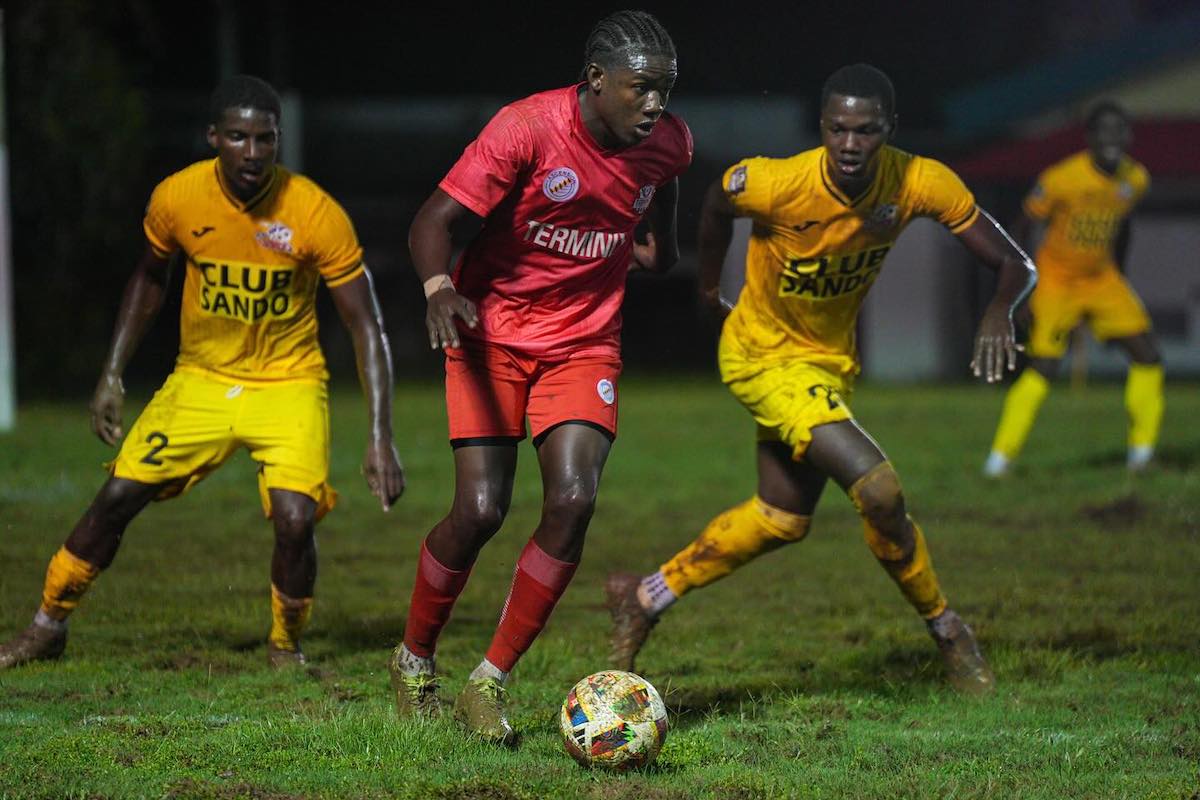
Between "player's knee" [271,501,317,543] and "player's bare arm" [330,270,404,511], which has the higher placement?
"player's bare arm" [330,270,404,511]

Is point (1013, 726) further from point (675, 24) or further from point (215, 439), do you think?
point (675, 24)

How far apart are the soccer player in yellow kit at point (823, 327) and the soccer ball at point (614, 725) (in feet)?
4.80

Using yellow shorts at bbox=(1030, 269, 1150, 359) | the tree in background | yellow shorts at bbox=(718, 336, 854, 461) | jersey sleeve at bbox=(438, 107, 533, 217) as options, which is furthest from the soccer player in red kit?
the tree in background

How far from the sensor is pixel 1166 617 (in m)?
7.88

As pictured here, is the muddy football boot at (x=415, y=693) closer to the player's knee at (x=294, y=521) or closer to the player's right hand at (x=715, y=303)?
the player's knee at (x=294, y=521)

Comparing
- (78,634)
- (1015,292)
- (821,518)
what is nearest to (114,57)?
(821,518)

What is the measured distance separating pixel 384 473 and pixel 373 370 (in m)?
0.72

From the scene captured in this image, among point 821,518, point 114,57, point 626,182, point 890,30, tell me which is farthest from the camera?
point 890,30

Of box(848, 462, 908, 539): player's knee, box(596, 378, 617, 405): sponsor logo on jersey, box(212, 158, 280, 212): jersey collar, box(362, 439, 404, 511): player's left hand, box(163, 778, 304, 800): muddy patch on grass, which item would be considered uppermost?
box(212, 158, 280, 212): jersey collar

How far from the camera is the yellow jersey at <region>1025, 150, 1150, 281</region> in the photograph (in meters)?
13.1

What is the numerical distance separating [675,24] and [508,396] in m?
27.9

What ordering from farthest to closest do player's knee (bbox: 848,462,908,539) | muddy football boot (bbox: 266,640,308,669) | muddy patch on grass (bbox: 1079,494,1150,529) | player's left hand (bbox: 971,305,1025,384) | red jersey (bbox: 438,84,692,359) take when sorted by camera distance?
1. muddy patch on grass (bbox: 1079,494,1150,529)
2. muddy football boot (bbox: 266,640,308,669)
3. player's knee (bbox: 848,462,908,539)
4. player's left hand (bbox: 971,305,1025,384)
5. red jersey (bbox: 438,84,692,359)

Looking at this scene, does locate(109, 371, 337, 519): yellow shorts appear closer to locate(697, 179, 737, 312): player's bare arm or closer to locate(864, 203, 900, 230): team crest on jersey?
locate(697, 179, 737, 312): player's bare arm

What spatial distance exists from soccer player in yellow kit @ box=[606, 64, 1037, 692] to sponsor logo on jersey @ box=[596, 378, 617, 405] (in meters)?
0.99
